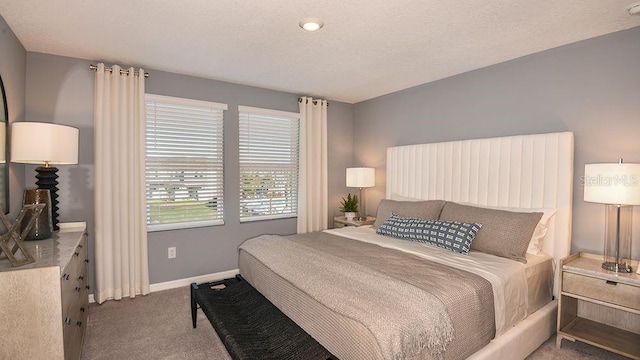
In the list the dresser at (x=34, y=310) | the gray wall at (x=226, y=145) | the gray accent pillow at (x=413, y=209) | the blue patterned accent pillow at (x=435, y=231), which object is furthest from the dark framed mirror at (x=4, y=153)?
the gray accent pillow at (x=413, y=209)

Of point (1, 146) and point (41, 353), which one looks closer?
point (41, 353)

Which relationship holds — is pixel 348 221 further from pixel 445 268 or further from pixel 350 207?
pixel 445 268

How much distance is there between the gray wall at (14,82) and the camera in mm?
2344

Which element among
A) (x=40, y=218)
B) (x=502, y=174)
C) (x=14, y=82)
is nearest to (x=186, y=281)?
(x=40, y=218)

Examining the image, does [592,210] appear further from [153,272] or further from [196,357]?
[153,272]

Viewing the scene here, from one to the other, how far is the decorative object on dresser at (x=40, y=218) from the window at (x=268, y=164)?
2042 millimetres

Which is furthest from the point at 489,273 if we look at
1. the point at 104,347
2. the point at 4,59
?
the point at 4,59

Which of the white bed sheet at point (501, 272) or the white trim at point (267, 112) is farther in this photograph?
the white trim at point (267, 112)

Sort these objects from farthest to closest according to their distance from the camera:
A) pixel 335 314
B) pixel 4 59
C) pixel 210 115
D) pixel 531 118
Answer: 1. pixel 210 115
2. pixel 531 118
3. pixel 4 59
4. pixel 335 314

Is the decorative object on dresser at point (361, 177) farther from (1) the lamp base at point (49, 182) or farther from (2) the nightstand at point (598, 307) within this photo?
(1) the lamp base at point (49, 182)

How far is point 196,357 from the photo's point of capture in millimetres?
2316

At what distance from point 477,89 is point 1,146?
4.20 meters

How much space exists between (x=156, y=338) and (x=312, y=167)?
2767mm

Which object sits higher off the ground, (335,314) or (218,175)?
(218,175)
